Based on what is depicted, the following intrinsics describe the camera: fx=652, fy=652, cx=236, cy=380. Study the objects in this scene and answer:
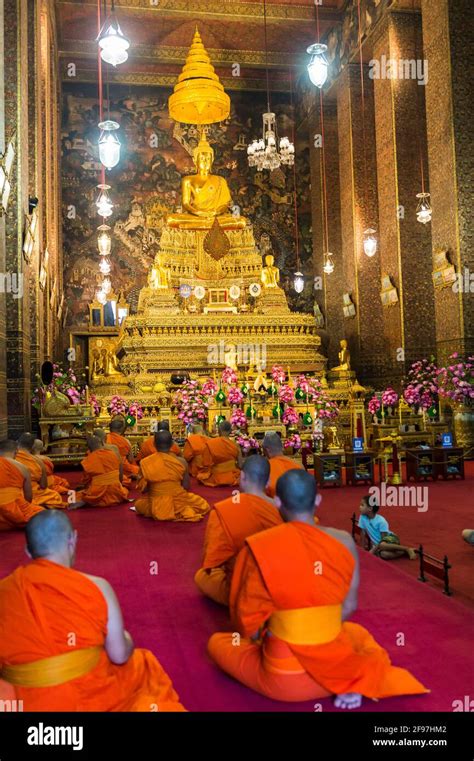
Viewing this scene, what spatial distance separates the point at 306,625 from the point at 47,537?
94 centimetres

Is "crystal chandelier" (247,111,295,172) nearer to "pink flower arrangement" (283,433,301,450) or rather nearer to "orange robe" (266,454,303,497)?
"pink flower arrangement" (283,433,301,450)

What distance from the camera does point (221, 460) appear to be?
766 centimetres

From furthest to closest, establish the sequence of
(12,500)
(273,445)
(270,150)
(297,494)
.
Answer: (270,150), (12,500), (273,445), (297,494)

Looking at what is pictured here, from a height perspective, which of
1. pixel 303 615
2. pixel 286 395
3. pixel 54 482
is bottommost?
pixel 54 482

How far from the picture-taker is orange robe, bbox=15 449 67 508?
20.5 feet

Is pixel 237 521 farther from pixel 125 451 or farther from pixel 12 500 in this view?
pixel 125 451

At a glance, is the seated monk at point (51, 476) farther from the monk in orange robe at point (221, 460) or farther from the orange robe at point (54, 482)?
the monk in orange robe at point (221, 460)

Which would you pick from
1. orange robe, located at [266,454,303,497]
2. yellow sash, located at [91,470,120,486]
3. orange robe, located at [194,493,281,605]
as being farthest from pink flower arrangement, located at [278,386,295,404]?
orange robe, located at [194,493,281,605]

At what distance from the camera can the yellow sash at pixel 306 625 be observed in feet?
7.48

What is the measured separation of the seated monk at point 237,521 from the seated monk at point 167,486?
226 cm

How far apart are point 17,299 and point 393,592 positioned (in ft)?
22.4

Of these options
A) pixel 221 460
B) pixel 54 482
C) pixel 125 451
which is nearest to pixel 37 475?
pixel 54 482

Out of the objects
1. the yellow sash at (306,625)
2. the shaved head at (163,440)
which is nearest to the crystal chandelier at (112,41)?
the shaved head at (163,440)

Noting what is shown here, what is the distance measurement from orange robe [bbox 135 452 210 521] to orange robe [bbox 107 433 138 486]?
2041mm
